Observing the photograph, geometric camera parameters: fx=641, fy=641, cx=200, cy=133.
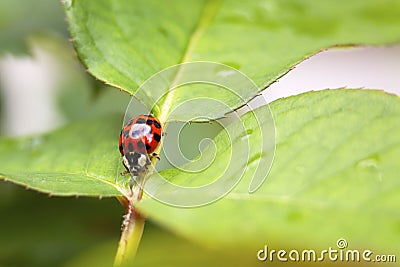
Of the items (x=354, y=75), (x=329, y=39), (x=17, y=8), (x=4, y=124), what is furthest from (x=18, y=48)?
(x=354, y=75)

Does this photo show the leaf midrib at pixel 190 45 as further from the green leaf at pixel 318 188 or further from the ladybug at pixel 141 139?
→ the green leaf at pixel 318 188

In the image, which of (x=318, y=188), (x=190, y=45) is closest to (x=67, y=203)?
(x=190, y=45)

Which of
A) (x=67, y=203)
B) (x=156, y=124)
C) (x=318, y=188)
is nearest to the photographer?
(x=318, y=188)

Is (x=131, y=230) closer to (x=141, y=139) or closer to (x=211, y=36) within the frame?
(x=141, y=139)

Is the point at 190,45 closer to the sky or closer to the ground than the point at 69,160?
closer to the sky

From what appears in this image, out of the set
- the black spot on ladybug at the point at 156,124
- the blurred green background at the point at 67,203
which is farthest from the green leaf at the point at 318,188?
the black spot on ladybug at the point at 156,124

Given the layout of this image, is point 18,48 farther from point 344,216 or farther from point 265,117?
point 344,216
